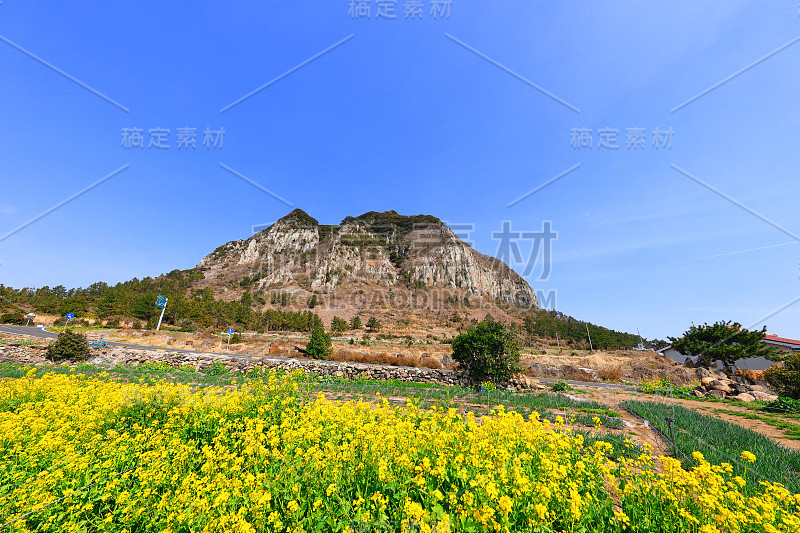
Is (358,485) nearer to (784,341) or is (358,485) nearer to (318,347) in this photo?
(318,347)

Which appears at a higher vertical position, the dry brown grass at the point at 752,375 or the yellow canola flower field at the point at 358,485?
the dry brown grass at the point at 752,375

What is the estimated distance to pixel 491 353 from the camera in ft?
53.2

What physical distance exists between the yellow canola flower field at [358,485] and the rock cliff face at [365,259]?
97.3m

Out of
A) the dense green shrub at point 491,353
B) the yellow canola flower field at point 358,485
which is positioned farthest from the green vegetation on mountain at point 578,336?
the yellow canola flower field at point 358,485

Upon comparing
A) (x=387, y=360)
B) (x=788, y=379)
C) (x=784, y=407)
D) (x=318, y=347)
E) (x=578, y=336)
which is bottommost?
(x=387, y=360)

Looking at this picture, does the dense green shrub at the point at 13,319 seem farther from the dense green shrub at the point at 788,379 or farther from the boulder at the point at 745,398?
the dense green shrub at the point at 788,379

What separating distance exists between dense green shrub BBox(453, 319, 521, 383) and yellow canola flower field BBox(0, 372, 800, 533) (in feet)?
39.2

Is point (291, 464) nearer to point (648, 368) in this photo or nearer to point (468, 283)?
point (648, 368)

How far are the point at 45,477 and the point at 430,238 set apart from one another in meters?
149

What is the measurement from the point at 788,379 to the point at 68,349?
42996mm

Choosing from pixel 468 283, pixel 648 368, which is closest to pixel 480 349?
pixel 648 368

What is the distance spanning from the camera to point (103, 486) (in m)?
3.71

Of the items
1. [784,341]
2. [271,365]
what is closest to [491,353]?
[271,365]

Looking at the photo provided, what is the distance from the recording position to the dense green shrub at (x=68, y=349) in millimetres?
18641
